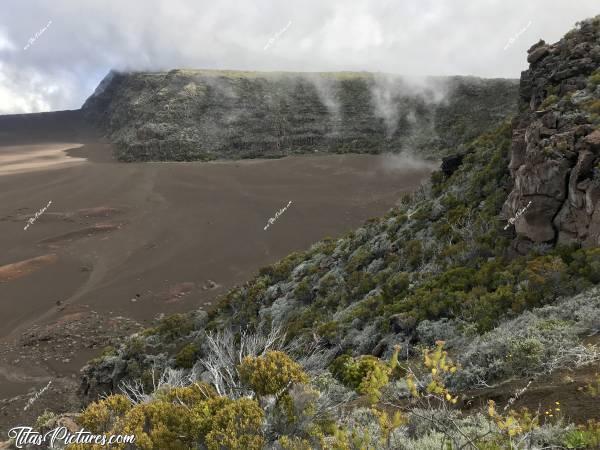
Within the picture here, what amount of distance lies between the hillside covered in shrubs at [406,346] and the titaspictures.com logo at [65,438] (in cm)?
11

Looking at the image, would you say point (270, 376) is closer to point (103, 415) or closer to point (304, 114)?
point (103, 415)

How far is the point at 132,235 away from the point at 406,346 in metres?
26.9

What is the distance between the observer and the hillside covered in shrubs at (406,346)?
178 inches

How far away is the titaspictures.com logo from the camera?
459 cm

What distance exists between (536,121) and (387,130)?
47990 mm

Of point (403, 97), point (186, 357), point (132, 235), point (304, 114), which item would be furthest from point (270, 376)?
point (403, 97)

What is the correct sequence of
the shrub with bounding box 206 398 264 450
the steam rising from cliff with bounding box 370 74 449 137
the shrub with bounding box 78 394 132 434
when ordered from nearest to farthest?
the shrub with bounding box 206 398 264 450, the shrub with bounding box 78 394 132 434, the steam rising from cliff with bounding box 370 74 449 137

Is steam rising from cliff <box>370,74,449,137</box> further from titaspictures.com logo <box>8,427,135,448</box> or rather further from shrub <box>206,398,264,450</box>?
shrub <box>206,398,264,450</box>

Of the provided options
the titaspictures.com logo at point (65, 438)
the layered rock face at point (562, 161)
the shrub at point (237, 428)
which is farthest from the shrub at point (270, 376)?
the layered rock face at point (562, 161)

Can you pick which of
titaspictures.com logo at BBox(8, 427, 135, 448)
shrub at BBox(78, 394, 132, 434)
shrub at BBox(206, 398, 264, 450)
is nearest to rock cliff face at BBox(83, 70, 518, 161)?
titaspictures.com logo at BBox(8, 427, 135, 448)

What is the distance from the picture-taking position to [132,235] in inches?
1260

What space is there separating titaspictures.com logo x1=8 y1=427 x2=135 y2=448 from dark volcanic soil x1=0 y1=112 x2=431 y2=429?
8236 mm

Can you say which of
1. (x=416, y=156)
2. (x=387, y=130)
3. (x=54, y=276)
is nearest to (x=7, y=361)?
(x=54, y=276)

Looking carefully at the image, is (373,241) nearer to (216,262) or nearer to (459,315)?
(459,315)
